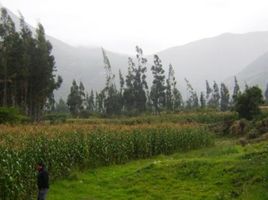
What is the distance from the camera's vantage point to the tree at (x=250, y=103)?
45500 millimetres

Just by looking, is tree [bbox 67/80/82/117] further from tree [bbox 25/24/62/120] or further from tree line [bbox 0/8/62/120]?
tree [bbox 25/24/62/120]

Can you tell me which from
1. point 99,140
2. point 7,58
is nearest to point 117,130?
point 99,140

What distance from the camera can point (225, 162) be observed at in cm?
2042

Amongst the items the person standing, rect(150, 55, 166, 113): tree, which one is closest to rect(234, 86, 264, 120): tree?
the person standing

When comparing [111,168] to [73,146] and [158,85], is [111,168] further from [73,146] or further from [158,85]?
[158,85]

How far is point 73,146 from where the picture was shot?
22.8 m

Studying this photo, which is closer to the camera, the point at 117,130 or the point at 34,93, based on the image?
the point at 117,130

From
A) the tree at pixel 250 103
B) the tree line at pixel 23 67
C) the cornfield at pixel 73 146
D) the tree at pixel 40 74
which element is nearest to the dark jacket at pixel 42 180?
the cornfield at pixel 73 146

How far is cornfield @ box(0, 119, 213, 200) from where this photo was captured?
53.9ft

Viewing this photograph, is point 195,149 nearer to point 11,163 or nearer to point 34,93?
point 11,163

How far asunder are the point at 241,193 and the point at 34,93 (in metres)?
53.2

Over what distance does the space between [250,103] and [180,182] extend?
2807 centimetres

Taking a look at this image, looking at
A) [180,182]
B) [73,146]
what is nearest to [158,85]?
[73,146]

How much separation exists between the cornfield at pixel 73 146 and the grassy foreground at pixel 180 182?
114cm
